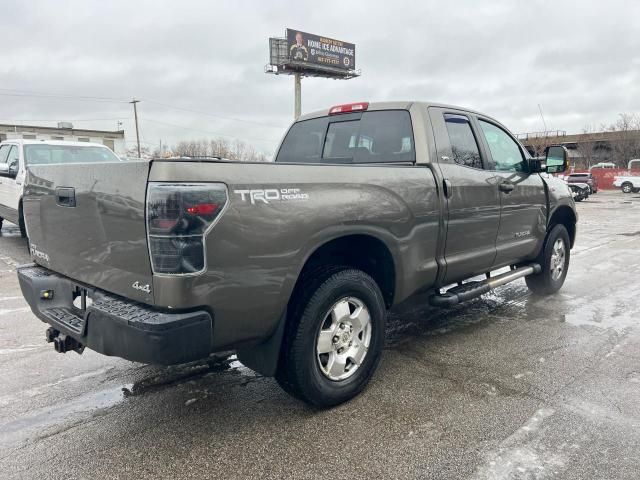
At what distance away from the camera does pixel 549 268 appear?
5570mm

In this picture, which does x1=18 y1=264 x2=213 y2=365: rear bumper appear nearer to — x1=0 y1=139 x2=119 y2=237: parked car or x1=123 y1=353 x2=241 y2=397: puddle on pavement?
x1=123 y1=353 x2=241 y2=397: puddle on pavement

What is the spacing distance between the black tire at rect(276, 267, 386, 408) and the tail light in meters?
0.76

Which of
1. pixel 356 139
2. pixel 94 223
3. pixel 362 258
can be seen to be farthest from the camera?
pixel 356 139

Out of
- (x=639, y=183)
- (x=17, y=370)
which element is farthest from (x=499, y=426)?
(x=639, y=183)

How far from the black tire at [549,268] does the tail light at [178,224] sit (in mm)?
4440

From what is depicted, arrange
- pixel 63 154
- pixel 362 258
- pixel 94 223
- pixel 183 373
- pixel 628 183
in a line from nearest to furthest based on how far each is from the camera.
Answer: pixel 94 223
pixel 362 258
pixel 183 373
pixel 63 154
pixel 628 183

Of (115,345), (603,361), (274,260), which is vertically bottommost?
(603,361)

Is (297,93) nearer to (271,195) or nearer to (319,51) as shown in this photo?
(319,51)

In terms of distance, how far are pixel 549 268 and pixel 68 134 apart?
63.5m

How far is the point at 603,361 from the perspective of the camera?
12.5 feet

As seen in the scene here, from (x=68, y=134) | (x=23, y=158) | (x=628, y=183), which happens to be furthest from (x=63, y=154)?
(x=68, y=134)

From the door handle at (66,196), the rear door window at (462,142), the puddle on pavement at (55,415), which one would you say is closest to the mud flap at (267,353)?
the puddle on pavement at (55,415)

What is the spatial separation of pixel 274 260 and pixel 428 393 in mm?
1532

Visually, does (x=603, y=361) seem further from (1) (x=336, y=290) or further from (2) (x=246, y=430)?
(2) (x=246, y=430)
